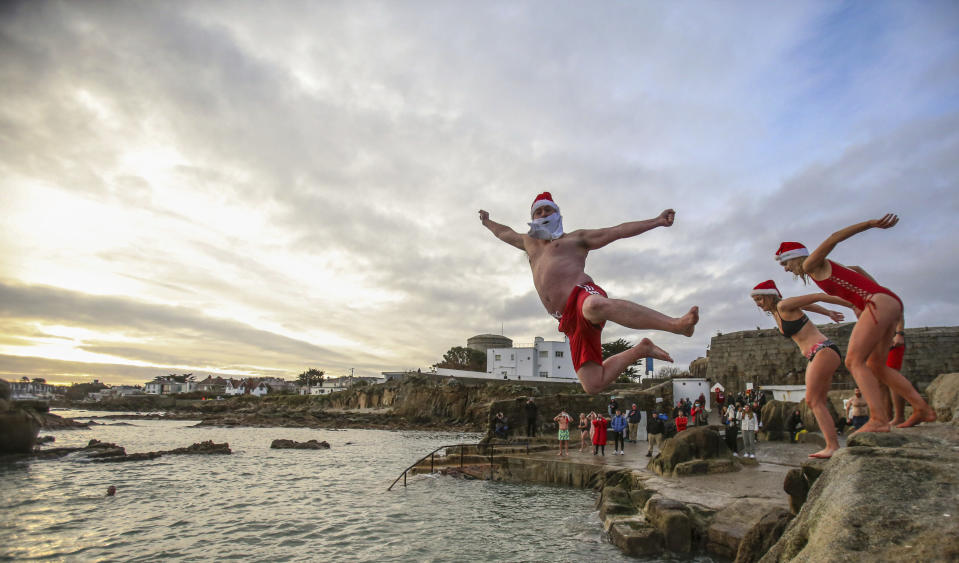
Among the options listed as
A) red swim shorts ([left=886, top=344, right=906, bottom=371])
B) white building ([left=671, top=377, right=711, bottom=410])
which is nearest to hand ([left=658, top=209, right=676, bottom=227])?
red swim shorts ([left=886, top=344, right=906, bottom=371])

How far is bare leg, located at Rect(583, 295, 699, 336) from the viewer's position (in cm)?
387

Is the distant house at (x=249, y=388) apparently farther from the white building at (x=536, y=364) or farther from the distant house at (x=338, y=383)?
the white building at (x=536, y=364)

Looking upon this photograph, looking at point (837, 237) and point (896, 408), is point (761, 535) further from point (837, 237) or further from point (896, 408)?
point (837, 237)

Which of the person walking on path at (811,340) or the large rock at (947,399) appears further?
the large rock at (947,399)

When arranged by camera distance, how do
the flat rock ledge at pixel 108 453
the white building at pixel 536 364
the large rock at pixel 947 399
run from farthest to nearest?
the white building at pixel 536 364, the flat rock ledge at pixel 108 453, the large rock at pixel 947 399

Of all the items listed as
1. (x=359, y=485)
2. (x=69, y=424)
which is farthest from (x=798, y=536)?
(x=69, y=424)

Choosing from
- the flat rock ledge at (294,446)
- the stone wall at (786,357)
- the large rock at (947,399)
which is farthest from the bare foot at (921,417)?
the flat rock ledge at (294,446)

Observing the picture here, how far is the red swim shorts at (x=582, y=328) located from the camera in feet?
14.8

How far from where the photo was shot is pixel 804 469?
6527 millimetres

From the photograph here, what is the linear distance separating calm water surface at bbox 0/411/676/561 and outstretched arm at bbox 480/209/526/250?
7.77 meters

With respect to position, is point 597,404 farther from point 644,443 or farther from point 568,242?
point 568,242

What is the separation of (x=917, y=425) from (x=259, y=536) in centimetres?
1389

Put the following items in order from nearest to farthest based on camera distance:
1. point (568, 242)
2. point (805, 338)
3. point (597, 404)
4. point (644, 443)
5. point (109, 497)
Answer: point (568, 242) < point (805, 338) < point (109, 497) < point (644, 443) < point (597, 404)

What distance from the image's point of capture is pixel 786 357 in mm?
38344
